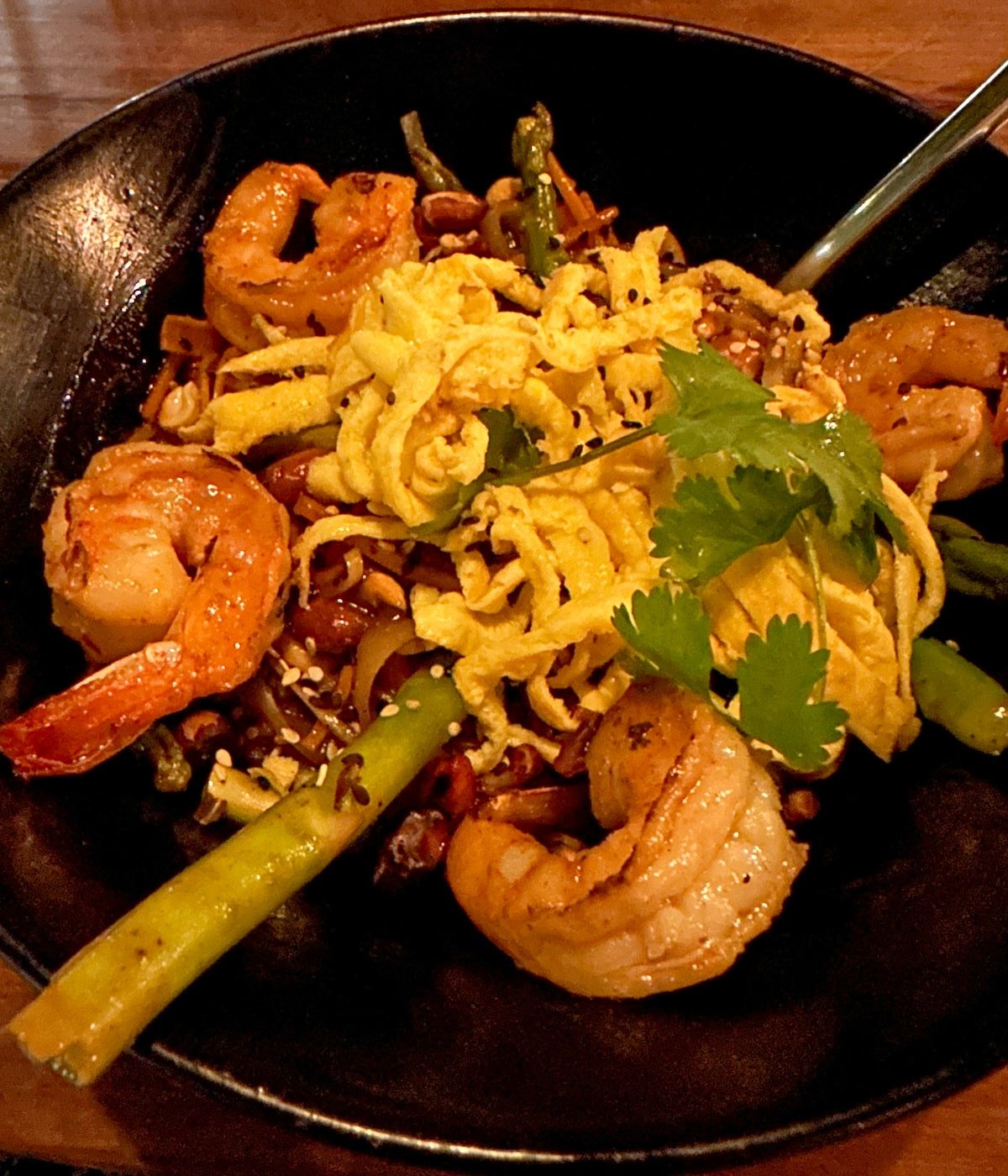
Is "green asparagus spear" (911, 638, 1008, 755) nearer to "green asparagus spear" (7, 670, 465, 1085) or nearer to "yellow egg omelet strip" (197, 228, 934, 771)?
"yellow egg omelet strip" (197, 228, 934, 771)

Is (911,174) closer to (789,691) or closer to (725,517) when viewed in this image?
(725,517)

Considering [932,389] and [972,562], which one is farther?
[932,389]

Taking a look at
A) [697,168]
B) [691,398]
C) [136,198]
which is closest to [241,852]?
[691,398]

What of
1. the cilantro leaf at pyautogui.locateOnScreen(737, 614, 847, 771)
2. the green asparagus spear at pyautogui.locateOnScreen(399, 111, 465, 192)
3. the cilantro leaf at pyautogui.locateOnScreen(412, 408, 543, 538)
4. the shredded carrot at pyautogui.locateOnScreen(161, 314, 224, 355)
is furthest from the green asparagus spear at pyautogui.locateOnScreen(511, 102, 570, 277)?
the cilantro leaf at pyautogui.locateOnScreen(737, 614, 847, 771)

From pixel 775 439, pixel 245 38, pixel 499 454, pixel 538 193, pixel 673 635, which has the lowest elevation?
pixel 673 635

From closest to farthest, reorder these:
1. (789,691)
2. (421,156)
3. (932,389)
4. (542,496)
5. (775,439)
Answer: (789,691), (775,439), (542,496), (932,389), (421,156)

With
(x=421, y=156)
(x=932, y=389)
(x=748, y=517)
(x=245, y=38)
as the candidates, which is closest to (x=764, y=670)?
(x=748, y=517)

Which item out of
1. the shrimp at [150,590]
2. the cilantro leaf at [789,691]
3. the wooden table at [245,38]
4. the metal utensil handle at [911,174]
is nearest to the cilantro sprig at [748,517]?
the cilantro leaf at [789,691]
